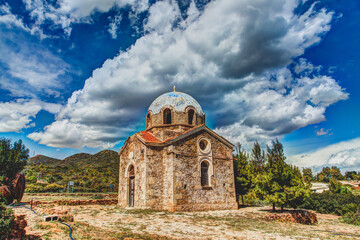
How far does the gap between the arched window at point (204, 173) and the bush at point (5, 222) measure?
12.9 meters

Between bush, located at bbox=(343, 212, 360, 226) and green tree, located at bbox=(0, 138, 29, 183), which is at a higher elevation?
green tree, located at bbox=(0, 138, 29, 183)

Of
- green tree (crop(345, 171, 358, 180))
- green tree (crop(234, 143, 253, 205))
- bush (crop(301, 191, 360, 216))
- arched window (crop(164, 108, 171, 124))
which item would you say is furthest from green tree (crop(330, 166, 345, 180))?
arched window (crop(164, 108, 171, 124))

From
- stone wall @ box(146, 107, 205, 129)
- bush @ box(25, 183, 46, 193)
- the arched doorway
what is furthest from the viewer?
bush @ box(25, 183, 46, 193)

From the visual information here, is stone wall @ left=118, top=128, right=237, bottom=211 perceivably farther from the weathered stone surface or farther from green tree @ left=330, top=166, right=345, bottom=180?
green tree @ left=330, top=166, right=345, bottom=180

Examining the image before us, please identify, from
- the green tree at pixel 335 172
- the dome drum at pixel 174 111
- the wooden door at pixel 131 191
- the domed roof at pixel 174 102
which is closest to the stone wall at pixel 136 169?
the wooden door at pixel 131 191

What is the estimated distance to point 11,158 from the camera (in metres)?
18.2

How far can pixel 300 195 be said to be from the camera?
41.6ft

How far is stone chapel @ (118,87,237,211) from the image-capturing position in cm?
1525

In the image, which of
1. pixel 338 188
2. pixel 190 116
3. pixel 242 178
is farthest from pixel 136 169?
pixel 338 188

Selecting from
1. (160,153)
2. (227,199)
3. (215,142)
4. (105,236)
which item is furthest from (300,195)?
(105,236)

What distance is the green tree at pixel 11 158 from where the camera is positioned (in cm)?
1777

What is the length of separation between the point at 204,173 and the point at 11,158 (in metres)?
16.1

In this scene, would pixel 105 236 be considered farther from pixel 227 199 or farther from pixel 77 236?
pixel 227 199

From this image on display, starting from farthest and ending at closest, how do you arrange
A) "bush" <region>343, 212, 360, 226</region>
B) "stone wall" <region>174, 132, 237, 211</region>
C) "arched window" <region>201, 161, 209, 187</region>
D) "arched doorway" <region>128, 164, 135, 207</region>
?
"arched doorway" <region>128, 164, 135, 207</region> → "arched window" <region>201, 161, 209, 187</region> → "stone wall" <region>174, 132, 237, 211</region> → "bush" <region>343, 212, 360, 226</region>
